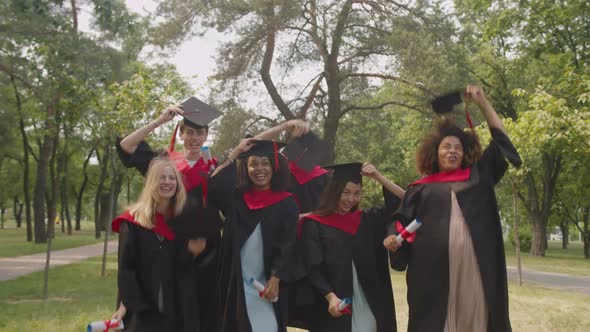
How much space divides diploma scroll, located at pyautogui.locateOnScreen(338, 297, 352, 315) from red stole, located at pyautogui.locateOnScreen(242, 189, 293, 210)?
94 cm

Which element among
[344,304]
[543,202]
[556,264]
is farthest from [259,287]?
[543,202]

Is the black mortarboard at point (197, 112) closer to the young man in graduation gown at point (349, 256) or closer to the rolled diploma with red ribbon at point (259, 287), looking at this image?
the young man in graduation gown at point (349, 256)

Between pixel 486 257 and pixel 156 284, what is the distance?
235 centimetres

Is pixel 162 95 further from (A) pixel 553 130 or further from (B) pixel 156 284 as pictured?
(B) pixel 156 284

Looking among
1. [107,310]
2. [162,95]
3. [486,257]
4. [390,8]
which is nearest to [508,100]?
[390,8]

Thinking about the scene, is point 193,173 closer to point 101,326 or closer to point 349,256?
point 349,256

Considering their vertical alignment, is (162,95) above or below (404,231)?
A: above

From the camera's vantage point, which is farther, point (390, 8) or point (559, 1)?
point (559, 1)

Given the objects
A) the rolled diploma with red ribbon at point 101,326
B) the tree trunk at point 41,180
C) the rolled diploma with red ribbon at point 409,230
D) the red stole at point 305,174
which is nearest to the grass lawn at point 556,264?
the red stole at point 305,174

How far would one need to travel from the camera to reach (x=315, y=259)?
4.46 metres

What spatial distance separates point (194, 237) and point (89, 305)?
6.30 m

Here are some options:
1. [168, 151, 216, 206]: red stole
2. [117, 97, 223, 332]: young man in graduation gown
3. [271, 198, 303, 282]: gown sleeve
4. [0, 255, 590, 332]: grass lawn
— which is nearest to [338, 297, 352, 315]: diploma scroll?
[271, 198, 303, 282]: gown sleeve

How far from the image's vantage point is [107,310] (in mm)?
9180

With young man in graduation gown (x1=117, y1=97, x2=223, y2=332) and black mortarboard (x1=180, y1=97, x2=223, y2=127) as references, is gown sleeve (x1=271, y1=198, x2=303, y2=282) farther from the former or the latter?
black mortarboard (x1=180, y1=97, x2=223, y2=127)
